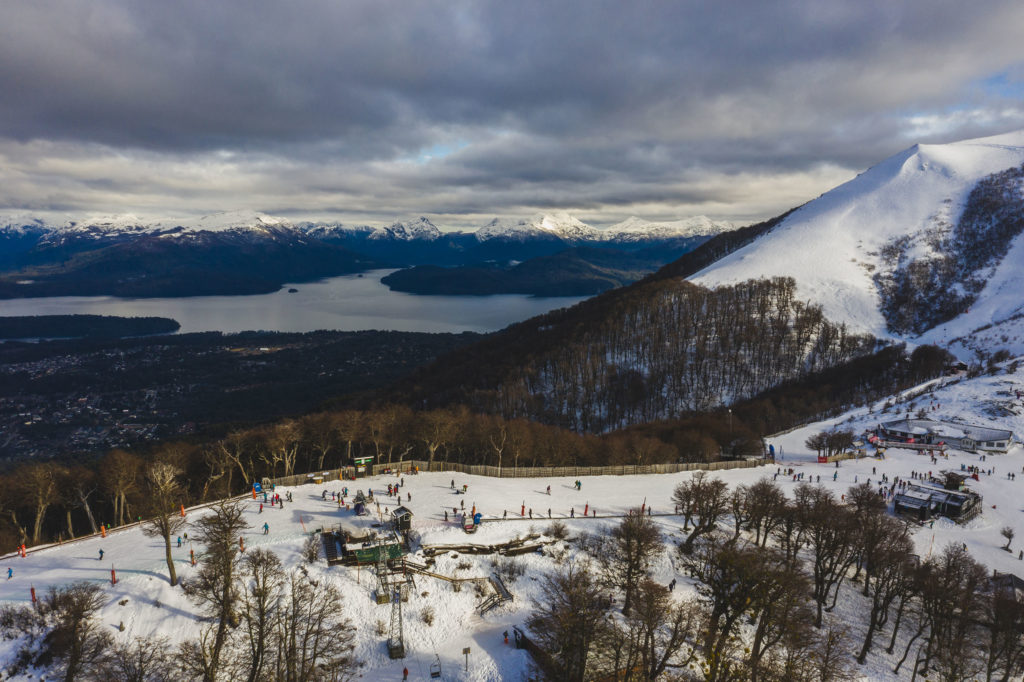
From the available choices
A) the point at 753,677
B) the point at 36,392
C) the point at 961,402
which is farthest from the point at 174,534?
the point at 36,392

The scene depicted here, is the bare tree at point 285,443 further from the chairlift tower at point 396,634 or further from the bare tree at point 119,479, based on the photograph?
the chairlift tower at point 396,634

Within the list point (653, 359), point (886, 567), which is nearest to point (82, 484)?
point (886, 567)

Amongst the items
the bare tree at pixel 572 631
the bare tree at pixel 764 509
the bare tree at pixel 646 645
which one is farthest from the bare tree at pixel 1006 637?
the bare tree at pixel 572 631

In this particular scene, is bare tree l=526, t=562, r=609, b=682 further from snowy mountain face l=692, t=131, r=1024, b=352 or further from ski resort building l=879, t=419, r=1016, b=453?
snowy mountain face l=692, t=131, r=1024, b=352

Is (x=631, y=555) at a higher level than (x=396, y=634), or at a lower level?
higher

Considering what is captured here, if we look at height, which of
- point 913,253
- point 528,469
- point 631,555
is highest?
point 913,253

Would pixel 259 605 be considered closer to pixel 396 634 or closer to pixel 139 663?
pixel 139 663

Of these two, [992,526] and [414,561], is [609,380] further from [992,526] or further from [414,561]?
[414,561]
